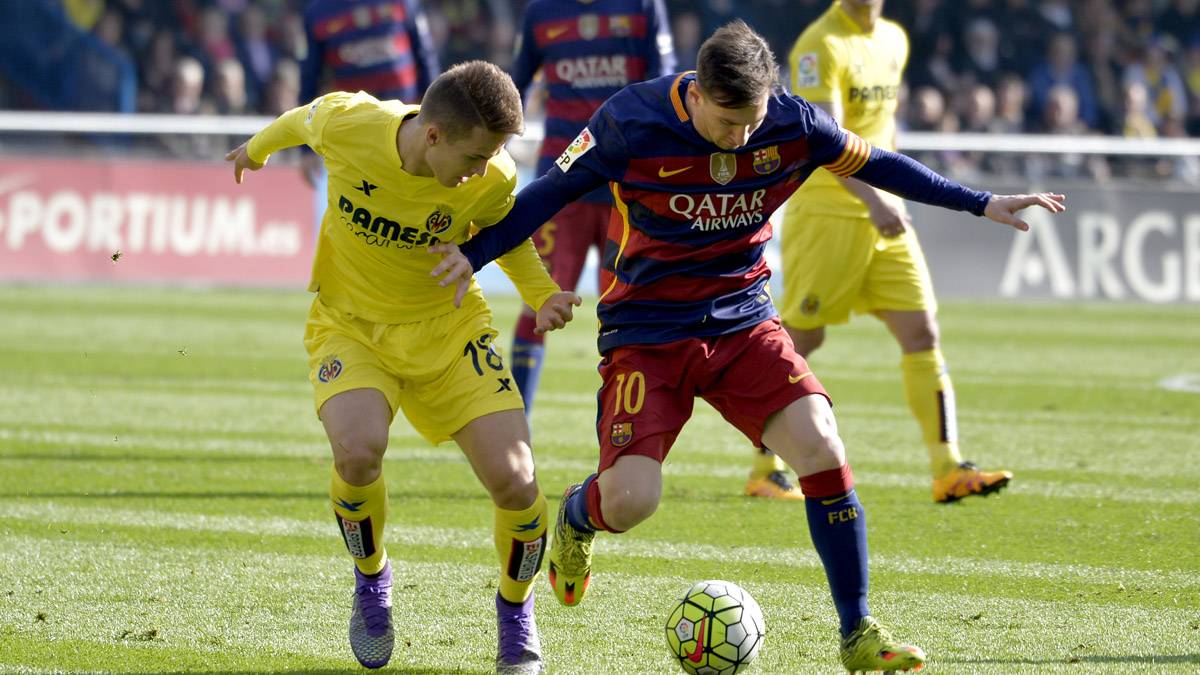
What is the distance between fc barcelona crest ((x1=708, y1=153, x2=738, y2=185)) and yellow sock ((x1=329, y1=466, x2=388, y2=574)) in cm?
131

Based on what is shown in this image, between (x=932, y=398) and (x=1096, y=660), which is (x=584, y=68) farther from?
(x=1096, y=660)

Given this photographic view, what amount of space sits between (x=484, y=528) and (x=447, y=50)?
1439cm

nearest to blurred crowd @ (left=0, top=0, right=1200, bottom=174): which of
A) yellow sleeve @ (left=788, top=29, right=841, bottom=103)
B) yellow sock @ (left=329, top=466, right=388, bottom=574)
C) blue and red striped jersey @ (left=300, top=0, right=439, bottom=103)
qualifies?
blue and red striped jersey @ (left=300, top=0, right=439, bottom=103)

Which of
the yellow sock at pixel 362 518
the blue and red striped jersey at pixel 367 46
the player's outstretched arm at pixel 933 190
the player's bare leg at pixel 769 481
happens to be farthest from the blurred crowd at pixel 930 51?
the yellow sock at pixel 362 518

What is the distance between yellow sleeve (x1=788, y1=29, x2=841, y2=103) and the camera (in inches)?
273

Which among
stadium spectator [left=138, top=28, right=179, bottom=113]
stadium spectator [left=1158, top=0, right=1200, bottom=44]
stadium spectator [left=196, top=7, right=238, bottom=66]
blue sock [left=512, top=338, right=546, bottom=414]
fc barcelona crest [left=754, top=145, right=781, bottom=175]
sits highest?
fc barcelona crest [left=754, top=145, right=781, bottom=175]

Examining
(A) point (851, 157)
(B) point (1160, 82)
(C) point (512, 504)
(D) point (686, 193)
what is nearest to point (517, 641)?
(C) point (512, 504)

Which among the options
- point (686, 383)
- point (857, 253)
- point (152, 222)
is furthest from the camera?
point (152, 222)

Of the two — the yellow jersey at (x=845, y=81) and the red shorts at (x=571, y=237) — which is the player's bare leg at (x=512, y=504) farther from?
the red shorts at (x=571, y=237)

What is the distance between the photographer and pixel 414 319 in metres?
4.83

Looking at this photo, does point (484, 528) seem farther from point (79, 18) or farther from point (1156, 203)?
point (79, 18)

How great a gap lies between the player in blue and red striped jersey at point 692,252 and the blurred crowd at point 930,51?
12.9m

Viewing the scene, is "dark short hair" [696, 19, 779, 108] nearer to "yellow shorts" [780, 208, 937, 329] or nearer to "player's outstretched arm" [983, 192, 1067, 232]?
"player's outstretched arm" [983, 192, 1067, 232]

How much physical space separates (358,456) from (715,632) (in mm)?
1111
